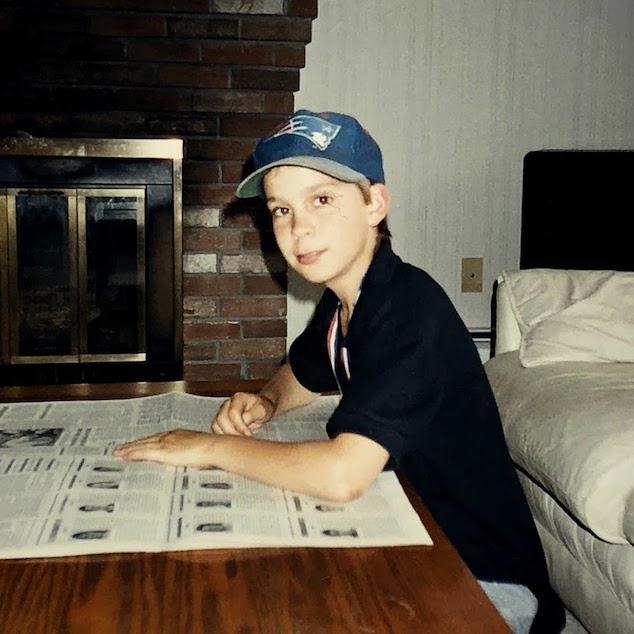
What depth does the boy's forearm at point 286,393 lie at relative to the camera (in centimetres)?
115

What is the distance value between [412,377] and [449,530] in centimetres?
18

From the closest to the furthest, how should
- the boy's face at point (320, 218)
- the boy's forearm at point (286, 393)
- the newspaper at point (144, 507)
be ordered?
the newspaper at point (144, 507)
the boy's face at point (320, 218)
the boy's forearm at point (286, 393)

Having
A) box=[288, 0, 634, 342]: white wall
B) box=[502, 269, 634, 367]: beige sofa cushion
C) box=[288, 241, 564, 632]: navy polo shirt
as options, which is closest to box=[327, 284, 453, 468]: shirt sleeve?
box=[288, 241, 564, 632]: navy polo shirt

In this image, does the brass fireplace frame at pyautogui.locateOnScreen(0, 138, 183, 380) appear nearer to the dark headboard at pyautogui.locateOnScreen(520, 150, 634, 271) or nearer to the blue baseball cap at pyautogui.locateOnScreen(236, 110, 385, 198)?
the dark headboard at pyautogui.locateOnScreen(520, 150, 634, 271)

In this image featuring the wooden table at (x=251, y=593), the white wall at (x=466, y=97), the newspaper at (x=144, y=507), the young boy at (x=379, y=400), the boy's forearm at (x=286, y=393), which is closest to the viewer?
the wooden table at (x=251, y=593)

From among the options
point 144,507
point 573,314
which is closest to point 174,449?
point 144,507

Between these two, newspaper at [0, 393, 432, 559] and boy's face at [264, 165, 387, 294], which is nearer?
newspaper at [0, 393, 432, 559]

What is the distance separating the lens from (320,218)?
38.3 inches

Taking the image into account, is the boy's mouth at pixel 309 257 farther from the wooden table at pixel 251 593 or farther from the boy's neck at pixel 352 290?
the wooden table at pixel 251 593

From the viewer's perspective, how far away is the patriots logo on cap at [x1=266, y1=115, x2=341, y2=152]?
0.92 metres

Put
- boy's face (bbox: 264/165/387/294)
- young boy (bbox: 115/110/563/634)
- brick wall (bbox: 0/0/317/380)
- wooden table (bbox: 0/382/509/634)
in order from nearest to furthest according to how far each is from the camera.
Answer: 1. wooden table (bbox: 0/382/509/634)
2. young boy (bbox: 115/110/563/634)
3. boy's face (bbox: 264/165/387/294)
4. brick wall (bbox: 0/0/317/380)

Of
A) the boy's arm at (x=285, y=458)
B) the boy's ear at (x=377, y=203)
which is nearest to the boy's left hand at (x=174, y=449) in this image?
the boy's arm at (x=285, y=458)

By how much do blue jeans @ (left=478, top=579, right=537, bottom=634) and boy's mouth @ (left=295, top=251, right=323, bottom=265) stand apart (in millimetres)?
396

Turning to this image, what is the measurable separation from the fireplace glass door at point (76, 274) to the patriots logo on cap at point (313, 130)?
168 cm
